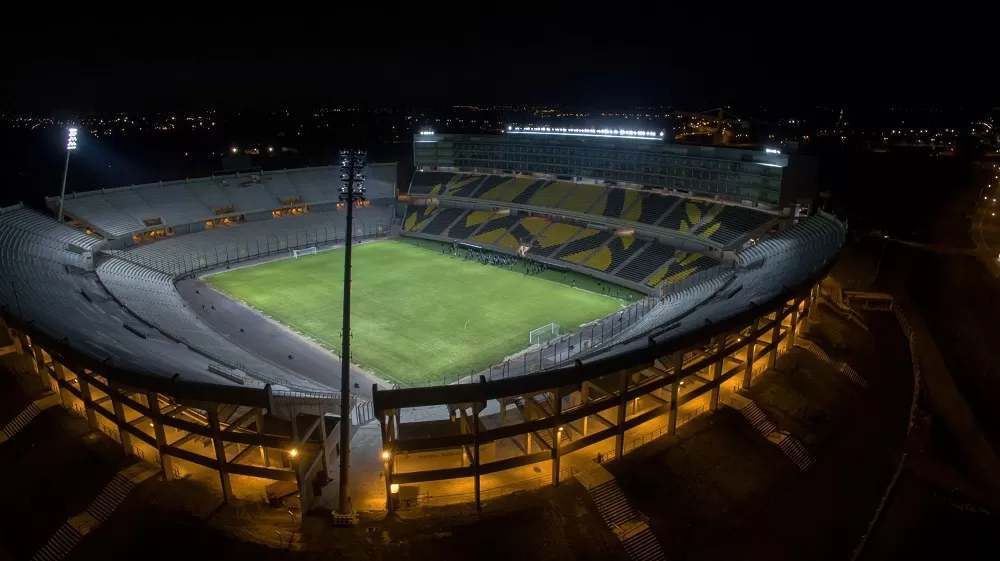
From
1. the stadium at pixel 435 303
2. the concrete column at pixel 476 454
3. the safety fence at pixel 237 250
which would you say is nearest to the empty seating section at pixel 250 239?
the safety fence at pixel 237 250

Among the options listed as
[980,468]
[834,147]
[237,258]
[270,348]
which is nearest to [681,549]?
[980,468]

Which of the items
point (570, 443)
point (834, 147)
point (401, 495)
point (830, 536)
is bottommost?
point (830, 536)

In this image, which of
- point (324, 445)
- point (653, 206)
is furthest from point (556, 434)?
point (653, 206)

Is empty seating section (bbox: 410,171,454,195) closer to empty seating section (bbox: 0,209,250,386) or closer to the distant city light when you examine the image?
the distant city light

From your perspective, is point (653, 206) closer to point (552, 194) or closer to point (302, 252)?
point (552, 194)

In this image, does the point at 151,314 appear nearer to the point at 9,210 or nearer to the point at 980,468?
the point at 9,210
